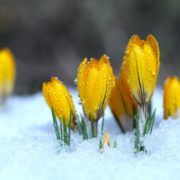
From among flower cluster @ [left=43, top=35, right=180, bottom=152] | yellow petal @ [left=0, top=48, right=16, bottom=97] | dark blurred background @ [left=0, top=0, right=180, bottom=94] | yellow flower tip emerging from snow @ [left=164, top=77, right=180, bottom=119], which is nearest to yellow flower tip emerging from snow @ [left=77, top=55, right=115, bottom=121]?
flower cluster @ [left=43, top=35, right=180, bottom=152]

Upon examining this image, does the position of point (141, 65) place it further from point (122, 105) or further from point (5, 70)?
point (5, 70)

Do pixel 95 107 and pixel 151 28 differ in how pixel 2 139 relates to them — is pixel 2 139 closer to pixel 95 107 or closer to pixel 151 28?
pixel 95 107

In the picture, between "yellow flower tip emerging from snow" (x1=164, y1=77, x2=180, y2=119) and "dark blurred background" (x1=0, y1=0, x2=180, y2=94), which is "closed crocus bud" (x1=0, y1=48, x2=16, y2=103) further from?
"dark blurred background" (x1=0, y1=0, x2=180, y2=94)

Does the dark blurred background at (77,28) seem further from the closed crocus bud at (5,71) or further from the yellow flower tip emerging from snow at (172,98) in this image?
the yellow flower tip emerging from snow at (172,98)

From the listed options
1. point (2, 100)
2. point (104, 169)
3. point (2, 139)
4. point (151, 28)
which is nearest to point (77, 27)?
point (151, 28)

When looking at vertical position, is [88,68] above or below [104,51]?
below

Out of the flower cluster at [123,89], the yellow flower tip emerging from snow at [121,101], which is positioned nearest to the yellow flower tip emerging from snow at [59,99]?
the flower cluster at [123,89]
